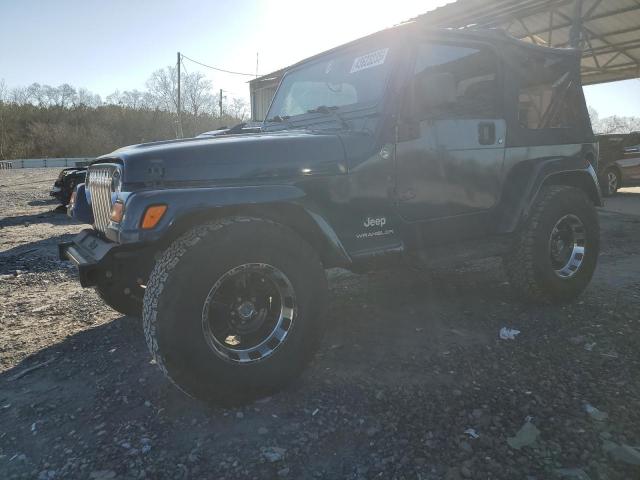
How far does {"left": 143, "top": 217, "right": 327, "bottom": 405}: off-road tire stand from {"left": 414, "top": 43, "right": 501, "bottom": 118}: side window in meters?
1.37

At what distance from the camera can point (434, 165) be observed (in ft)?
10.0

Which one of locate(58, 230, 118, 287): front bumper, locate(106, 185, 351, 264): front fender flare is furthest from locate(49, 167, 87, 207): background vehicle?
locate(106, 185, 351, 264): front fender flare

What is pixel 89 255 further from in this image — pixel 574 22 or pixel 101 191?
pixel 574 22

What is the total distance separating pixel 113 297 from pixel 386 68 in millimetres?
2614

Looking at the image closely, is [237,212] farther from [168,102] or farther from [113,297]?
[168,102]

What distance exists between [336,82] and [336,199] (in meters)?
1.16

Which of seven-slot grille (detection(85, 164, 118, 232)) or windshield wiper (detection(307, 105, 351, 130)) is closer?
seven-slot grille (detection(85, 164, 118, 232))

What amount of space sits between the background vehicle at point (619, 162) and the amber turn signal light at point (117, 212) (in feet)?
41.4

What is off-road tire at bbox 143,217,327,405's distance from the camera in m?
2.13

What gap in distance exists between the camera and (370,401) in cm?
236

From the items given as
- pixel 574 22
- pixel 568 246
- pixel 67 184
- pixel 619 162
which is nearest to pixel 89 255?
pixel 568 246

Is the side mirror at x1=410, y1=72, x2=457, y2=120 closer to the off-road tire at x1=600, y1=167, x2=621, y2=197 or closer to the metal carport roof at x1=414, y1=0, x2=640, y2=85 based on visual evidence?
the metal carport roof at x1=414, y1=0, x2=640, y2=85

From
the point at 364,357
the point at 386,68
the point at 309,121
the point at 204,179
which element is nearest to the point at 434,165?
the point at 386,68

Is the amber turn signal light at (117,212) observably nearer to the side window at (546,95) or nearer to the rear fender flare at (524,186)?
the rear fender flare at (524,186)
